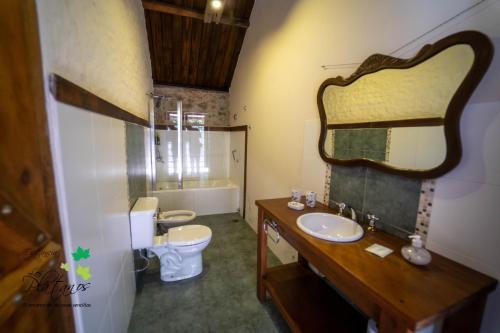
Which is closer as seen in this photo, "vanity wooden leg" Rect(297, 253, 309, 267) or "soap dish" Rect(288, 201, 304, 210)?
"soap dish" Rect(288, 201, 304, 210)

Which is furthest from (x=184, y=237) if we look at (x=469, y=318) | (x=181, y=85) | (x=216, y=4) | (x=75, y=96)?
(x=181, y=85)

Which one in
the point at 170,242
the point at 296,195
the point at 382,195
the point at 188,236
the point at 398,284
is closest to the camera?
the point at 398,284

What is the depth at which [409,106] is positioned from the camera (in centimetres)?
111

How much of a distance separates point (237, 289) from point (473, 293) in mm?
1688

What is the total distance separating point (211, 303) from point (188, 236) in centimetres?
62

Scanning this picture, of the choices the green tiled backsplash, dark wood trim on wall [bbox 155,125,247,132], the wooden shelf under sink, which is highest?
dark wood trim on wall [bbox 155,125,247,132]

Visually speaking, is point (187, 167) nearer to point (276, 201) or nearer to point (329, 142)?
point (276, 201)

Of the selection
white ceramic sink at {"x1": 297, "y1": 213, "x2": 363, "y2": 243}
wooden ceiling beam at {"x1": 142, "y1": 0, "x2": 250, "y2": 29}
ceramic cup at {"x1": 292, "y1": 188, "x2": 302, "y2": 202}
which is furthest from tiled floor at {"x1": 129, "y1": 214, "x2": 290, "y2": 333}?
wooden ceiling beam at {"x1": 142, "y1": 0, "x2": 250, "y2": 29}

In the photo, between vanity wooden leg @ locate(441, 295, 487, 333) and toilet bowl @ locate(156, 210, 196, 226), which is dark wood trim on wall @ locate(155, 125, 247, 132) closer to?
toilet bowl @ locate(156, 210, 196, 226)

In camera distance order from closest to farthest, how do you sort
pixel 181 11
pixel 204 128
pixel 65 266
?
1. pixel 65 266
2. pixel 181 11
3. pixel 204 128

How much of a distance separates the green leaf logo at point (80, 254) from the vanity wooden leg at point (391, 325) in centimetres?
113

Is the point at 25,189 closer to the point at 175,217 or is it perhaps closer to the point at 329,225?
the point at 329,225

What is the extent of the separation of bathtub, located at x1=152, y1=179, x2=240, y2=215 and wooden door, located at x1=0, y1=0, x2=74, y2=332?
300 centimetres

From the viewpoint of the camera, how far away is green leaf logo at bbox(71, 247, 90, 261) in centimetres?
74
